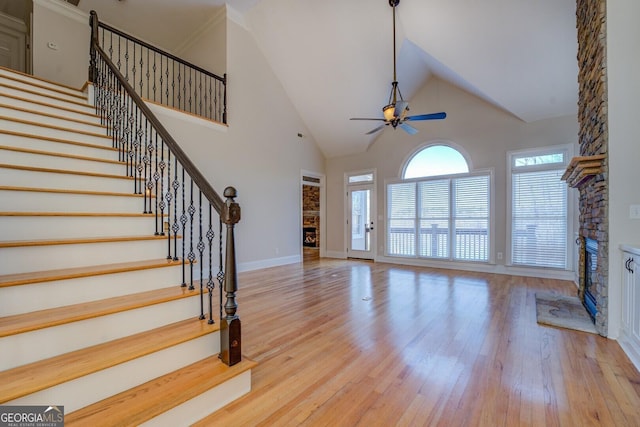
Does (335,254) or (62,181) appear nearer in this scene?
(62,181)

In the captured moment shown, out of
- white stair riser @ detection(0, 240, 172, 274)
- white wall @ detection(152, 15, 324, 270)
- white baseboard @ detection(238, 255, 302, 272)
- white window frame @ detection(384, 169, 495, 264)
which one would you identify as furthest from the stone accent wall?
white stair riser @ detection(0, 240, 172, 274)

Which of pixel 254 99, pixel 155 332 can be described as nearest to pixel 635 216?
pixel 155 332

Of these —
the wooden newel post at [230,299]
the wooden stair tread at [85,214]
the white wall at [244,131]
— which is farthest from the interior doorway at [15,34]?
the wooden newel post at [230,299]

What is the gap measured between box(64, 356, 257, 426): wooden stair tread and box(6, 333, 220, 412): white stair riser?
0.03 metres

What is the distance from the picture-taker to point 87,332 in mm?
1527

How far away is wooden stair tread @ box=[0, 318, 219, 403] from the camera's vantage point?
1.20 meters

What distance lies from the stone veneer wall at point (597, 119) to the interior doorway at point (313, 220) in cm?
558

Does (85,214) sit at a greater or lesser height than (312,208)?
lesser

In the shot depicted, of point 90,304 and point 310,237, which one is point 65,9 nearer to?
point 90,304

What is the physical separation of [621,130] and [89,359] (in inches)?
170

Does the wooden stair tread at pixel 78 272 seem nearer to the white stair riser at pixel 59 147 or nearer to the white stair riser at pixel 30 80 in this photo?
the white stair riser at pixel 59 147

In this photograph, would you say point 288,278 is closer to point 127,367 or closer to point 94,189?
point 94,189


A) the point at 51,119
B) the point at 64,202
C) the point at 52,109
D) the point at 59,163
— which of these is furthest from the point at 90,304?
the point at 52,109

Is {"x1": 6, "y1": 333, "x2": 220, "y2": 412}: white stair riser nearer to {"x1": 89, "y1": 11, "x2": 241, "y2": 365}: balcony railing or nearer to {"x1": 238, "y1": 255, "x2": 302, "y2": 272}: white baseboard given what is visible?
{"x1": 89, "y1": 11, "x2": 241, "y2": 365}: balcony railing
